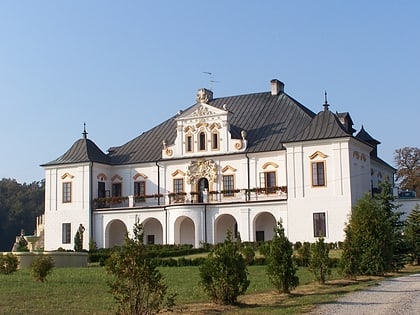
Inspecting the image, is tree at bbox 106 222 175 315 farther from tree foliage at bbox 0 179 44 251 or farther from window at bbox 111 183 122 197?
tree foliage at bbox 0 179 44 251

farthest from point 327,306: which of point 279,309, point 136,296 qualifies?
point 136,296

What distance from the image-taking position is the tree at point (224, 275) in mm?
15422

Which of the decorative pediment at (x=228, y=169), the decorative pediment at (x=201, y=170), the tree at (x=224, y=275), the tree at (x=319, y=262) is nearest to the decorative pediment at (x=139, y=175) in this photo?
the decorative pediment at (x=201, y=170)

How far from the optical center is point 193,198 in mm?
42781

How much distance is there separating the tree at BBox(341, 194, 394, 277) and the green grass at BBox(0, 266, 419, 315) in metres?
2.54

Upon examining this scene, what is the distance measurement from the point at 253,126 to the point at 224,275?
28.9 m

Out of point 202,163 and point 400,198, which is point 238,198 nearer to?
point 202,163

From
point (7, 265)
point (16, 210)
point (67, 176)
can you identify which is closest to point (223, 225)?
point (67, 176)

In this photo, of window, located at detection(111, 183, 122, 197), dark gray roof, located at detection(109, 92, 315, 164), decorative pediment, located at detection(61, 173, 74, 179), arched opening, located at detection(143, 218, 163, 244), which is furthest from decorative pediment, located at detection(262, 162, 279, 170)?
decorative pediment, located at detection(61, 173, 74, 179)

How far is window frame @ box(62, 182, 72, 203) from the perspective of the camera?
1788 inches

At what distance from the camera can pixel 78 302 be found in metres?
15.7

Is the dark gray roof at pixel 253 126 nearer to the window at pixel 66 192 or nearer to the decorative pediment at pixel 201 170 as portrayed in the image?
the decorative pediment at pixel 201 170

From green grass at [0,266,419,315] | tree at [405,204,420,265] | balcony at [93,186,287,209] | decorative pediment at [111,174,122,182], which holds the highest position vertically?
decorative pediment at [111,174,122,182]

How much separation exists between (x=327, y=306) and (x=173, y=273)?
39.6 ft
